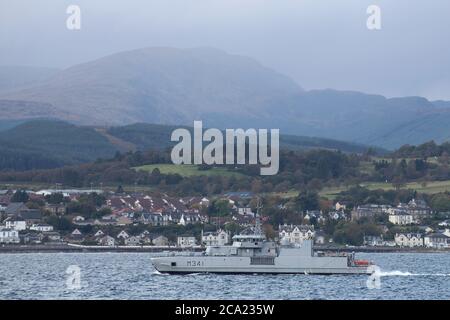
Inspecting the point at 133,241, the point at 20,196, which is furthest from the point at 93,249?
the point at 20,196

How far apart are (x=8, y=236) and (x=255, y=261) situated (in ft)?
198

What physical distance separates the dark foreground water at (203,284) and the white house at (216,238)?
22.0 meters

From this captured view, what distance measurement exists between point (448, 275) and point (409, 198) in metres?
68.1

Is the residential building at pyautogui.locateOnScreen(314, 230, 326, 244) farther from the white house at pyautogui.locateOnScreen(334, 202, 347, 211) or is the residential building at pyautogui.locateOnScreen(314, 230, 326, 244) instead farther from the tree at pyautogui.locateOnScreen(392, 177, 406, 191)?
the tree at pyautogui.locateOnScreen(392, 177, 406, 191)

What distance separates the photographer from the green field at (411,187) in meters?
156

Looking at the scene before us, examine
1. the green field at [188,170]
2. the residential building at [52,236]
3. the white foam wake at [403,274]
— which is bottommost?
the white foam wake at [403,274]

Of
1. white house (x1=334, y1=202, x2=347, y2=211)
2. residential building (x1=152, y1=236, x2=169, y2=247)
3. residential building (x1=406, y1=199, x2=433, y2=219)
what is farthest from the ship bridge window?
white house (x1=334, y1=202, x2=347, y2=211)

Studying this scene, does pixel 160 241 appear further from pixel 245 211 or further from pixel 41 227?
pixel 245 211

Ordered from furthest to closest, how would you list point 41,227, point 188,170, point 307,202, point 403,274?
point 188,170 → point 307,202 → point 41,227 → point 403,274

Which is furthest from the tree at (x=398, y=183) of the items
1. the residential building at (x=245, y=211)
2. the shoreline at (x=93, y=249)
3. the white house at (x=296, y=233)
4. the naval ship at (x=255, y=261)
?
the naval ship at (x=255, y=261)

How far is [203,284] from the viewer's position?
70.9 meters

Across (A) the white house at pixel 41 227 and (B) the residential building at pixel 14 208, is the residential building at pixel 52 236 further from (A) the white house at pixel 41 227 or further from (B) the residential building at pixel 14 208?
(B) the residential building at pixel 14 208

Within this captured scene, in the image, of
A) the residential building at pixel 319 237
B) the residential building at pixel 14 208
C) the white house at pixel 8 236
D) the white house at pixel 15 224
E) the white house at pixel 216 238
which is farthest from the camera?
A: the residential building at pixel 14 208
